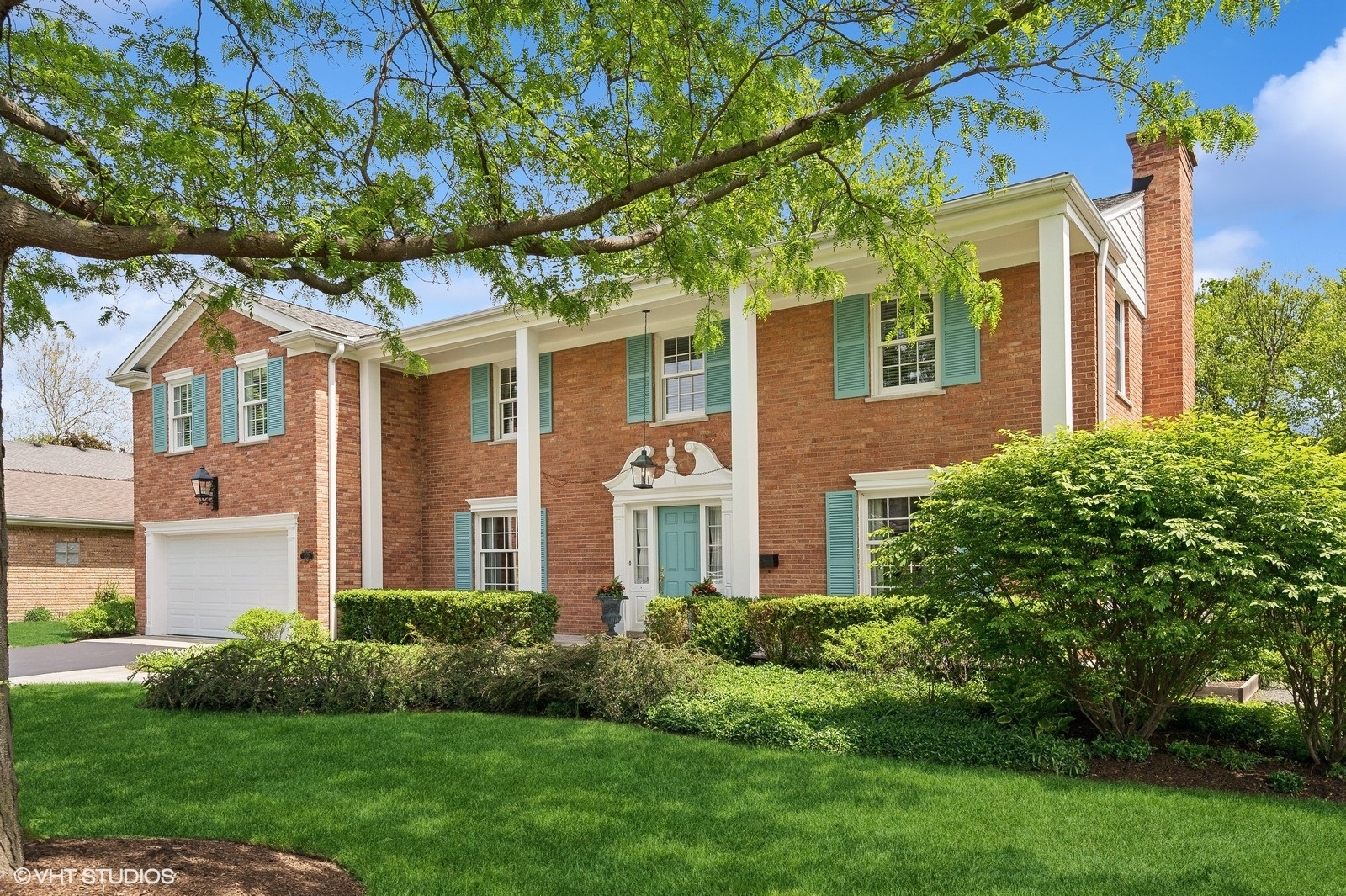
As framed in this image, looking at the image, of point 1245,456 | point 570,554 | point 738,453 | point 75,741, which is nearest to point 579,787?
point 75,741

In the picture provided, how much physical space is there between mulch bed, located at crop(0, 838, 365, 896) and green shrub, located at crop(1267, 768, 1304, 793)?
5.62 metres

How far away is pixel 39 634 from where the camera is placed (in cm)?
2016

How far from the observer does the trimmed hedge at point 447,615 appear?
527 inches

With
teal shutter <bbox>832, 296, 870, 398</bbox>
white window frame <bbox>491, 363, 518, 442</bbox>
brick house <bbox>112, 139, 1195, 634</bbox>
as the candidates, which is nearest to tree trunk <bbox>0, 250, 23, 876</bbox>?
brick house <bbox>112, 139, 1195, 634</bbox>

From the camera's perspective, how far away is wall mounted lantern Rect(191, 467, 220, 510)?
17266 mm

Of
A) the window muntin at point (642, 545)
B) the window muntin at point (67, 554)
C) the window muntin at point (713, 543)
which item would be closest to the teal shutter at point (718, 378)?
the window muntin at point (713, 543)

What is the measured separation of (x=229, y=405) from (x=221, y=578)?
11.4 feet

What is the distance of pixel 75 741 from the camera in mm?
7582

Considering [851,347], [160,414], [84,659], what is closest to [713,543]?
[851,347]

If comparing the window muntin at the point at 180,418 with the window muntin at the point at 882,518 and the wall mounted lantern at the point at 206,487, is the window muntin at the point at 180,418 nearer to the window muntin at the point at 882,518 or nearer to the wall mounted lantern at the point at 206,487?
the wall mounted lantern at the point at 206,487

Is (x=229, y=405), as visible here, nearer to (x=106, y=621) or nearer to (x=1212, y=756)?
(x=106, y=621)

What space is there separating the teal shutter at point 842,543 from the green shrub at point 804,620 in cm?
150

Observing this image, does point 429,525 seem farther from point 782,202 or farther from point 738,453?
point 782,202

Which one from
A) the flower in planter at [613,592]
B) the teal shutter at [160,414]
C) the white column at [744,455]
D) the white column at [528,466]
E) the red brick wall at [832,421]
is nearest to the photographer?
the red brick wall at [832,421]
